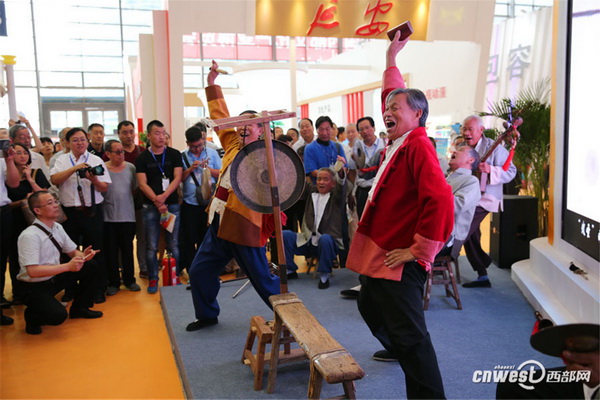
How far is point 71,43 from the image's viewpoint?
18.4 m

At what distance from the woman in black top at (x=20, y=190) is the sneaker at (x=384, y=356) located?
2997mm

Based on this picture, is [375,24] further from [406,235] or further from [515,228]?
[406,235]

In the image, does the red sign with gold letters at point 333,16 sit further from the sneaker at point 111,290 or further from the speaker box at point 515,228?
the sneaker at point 111,290

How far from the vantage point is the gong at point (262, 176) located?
2.95 metres

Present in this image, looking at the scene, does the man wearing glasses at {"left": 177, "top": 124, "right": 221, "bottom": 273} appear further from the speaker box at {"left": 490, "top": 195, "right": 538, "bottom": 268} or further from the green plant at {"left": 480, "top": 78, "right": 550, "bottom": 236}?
the green plant at {"left": 480, "top": 78, "right": 550, "bottom": 236}

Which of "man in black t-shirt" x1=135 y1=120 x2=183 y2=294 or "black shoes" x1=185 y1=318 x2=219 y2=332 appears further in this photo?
"man in black t-shirt" x1=135 y1=120 x2=183 y2=294

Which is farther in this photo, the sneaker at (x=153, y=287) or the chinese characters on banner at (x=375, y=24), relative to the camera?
the chinese characters on banner at (x=375, y=24)

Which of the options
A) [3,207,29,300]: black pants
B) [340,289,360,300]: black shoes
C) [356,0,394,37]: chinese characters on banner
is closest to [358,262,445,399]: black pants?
[340,289,360,300]: black shoes

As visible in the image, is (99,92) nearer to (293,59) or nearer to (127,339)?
(293,59)

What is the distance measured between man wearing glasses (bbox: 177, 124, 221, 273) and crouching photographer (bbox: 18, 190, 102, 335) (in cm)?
131

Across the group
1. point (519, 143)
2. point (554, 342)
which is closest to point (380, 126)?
point (519, 143)

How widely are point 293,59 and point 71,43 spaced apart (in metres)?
12.5

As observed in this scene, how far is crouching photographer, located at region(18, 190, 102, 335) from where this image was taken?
12.6 feet

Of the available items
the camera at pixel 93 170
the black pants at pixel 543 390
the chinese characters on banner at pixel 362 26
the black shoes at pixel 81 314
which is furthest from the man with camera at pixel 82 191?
the chinese characters on banner at pixel 362 26
